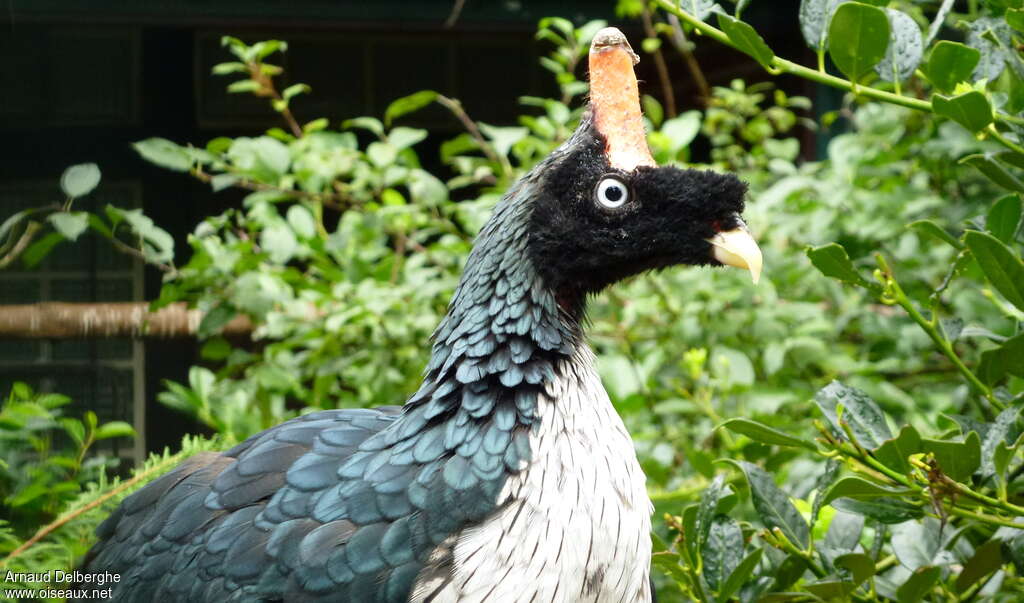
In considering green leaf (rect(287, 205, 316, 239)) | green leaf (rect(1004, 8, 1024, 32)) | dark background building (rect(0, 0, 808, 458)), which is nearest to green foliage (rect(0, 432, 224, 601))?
dark background building (rect(0, 0, 808, 458))

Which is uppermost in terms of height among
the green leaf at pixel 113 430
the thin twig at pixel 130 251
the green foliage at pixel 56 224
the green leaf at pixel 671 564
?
the green foliage at pixel 56 224

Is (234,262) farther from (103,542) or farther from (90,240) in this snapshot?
(103,542)

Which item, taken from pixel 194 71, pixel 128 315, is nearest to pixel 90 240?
pixel 128 315

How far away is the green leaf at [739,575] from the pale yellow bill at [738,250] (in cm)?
40

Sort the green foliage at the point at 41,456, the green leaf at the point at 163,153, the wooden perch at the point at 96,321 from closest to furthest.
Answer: the green foliage at the point at 41,456, the wooden perch at the point at 96,321, the green leaf at the point at 163,153

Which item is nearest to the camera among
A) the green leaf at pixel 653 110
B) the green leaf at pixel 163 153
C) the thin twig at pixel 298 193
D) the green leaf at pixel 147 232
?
the green leaf at pixel 147 232

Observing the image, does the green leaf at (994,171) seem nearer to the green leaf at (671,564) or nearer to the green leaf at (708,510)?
the green leaf at (708,510)

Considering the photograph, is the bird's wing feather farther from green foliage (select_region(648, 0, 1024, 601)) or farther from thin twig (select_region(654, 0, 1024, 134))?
thin twig (select_region(654, 0, 1024, 134))

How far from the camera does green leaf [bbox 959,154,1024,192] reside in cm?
135

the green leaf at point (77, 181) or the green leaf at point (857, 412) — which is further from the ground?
the green leaf at point (77, 181)

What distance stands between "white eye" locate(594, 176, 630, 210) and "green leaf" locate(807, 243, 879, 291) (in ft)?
0.84

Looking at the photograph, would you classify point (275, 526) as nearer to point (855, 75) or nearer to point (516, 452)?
point (516, 452)

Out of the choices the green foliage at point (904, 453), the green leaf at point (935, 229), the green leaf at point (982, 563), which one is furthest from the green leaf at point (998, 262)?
the green leaf at point (982, 563)

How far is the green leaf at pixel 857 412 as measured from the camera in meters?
1.38
